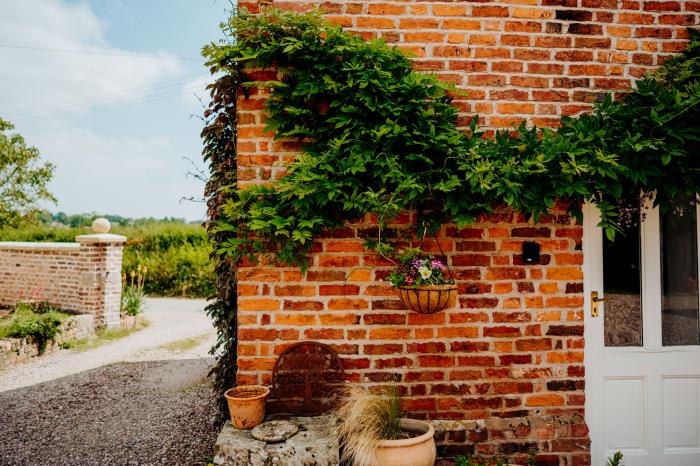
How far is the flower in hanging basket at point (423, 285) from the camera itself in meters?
2.47

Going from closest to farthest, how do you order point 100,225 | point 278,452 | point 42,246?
point 278,452
point 100,225
point 42,246

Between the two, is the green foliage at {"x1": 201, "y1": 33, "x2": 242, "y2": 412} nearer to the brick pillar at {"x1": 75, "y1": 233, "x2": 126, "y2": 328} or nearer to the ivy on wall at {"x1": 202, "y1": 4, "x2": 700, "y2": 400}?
the ivy on wall at {"x1": 202, "y1": 4, "x2": 700, "y2": 400}

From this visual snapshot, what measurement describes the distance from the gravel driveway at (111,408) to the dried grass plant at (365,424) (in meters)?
1.59

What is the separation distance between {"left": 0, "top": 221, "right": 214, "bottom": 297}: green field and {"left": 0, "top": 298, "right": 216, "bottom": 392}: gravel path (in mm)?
2947

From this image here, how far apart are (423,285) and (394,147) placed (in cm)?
83

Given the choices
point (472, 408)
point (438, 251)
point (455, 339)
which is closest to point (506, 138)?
point (438, 251)

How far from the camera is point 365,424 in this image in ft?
8.05

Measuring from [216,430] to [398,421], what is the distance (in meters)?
2.10

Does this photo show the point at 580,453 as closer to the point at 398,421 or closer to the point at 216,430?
the point at 398,421

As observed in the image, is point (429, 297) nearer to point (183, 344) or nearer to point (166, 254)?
point (183, 344)

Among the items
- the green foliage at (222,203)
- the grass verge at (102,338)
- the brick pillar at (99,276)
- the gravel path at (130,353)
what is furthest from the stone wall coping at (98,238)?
the green foliage at (222,203)

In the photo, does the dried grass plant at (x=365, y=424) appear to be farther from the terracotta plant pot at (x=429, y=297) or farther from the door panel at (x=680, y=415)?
the door panel at (x=680, y=415)

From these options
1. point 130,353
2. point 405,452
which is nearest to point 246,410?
point 405,452

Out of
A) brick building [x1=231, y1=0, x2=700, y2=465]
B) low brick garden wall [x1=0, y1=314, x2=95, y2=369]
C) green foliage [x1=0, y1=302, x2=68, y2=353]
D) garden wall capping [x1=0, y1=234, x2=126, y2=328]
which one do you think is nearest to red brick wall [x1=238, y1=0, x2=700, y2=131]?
brick building [x1=231, y1=0, x2=700, y2=465]
